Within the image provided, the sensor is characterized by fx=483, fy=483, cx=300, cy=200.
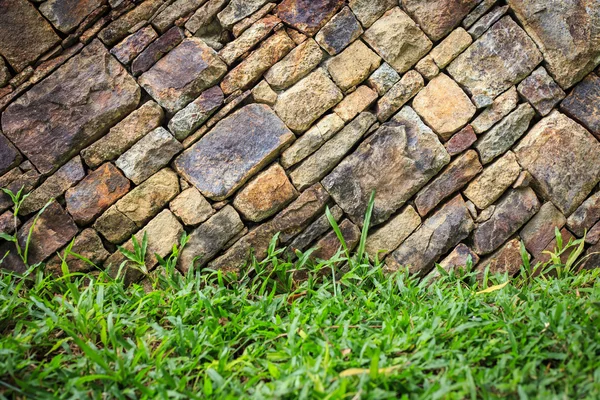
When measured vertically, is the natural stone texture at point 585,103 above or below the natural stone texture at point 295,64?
below

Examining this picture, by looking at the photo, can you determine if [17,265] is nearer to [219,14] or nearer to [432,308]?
[219,14]

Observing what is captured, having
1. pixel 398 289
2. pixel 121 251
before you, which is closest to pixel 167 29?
pixel 121 251

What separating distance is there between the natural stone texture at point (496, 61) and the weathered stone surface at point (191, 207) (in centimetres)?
159

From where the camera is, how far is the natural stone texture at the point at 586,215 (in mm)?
2816

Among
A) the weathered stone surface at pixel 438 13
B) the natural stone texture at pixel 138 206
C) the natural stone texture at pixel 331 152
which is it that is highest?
the natural stone texture at pixel 138 206

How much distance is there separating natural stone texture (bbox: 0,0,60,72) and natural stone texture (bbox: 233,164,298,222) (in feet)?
4.37

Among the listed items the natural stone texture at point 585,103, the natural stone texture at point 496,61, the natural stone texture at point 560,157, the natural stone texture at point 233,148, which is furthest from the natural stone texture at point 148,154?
the natural stone texture at point 585,103

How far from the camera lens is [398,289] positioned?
2689 millimetres

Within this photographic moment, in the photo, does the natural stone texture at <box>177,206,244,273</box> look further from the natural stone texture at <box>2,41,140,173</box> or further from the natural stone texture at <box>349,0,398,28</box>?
the natural stone texture at <box>349,0,398,28</box>

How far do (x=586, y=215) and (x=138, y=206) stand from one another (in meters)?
2.59

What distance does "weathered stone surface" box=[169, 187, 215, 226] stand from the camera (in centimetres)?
274

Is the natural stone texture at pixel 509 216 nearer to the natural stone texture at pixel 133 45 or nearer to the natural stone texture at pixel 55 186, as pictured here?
the natural stone texture at pixel 133 45

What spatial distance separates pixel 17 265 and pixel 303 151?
1724 millimetres

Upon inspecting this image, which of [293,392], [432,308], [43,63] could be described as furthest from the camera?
[43,63]
